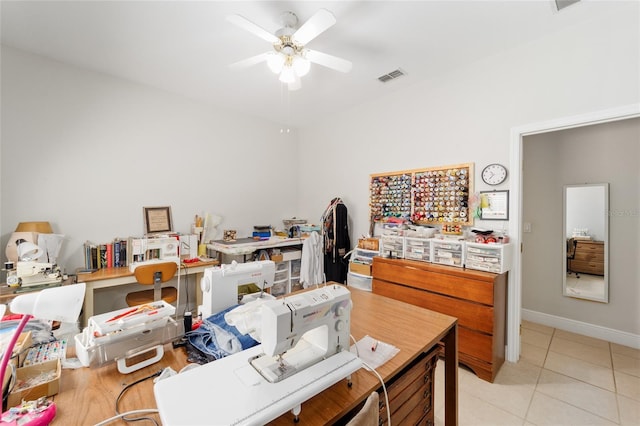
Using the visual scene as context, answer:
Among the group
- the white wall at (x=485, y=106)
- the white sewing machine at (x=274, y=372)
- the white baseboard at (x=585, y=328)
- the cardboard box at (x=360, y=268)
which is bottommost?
the white baseboard at (x=585, y=328)

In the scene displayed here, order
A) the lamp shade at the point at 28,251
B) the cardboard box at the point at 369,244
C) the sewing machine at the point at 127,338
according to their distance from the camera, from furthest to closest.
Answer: the cardboard box at the point at 369,244, the lamp shade at the point at 28,251, the sewing machine at the point at 127,338

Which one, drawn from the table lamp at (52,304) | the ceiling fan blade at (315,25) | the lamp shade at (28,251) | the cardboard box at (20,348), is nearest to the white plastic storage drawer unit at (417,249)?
the ceiling fan blade at (315,25)

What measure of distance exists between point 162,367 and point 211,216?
8.86 feet

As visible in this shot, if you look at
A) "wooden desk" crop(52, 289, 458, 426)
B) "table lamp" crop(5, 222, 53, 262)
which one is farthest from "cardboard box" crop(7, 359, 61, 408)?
"table lamp" crop(5, 222, 53, 262)

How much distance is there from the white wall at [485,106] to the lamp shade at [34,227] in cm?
310

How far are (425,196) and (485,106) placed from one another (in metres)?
1.00

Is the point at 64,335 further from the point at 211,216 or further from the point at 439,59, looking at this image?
the point at 439,59

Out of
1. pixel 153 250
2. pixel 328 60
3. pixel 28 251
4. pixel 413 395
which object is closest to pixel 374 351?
pixel 413 395

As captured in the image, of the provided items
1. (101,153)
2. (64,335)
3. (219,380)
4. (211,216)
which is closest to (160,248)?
(211,216)

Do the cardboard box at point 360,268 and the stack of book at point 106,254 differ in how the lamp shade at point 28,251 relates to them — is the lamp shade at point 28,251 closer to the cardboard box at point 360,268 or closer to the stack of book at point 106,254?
the stack of book at point 106,254

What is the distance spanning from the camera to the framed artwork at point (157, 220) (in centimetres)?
307

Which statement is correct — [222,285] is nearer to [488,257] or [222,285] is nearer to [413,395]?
[413,395]

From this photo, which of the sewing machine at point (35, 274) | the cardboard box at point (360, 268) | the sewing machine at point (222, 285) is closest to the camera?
the sewing machine at point (222, 285)

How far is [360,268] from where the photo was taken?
3.05m
